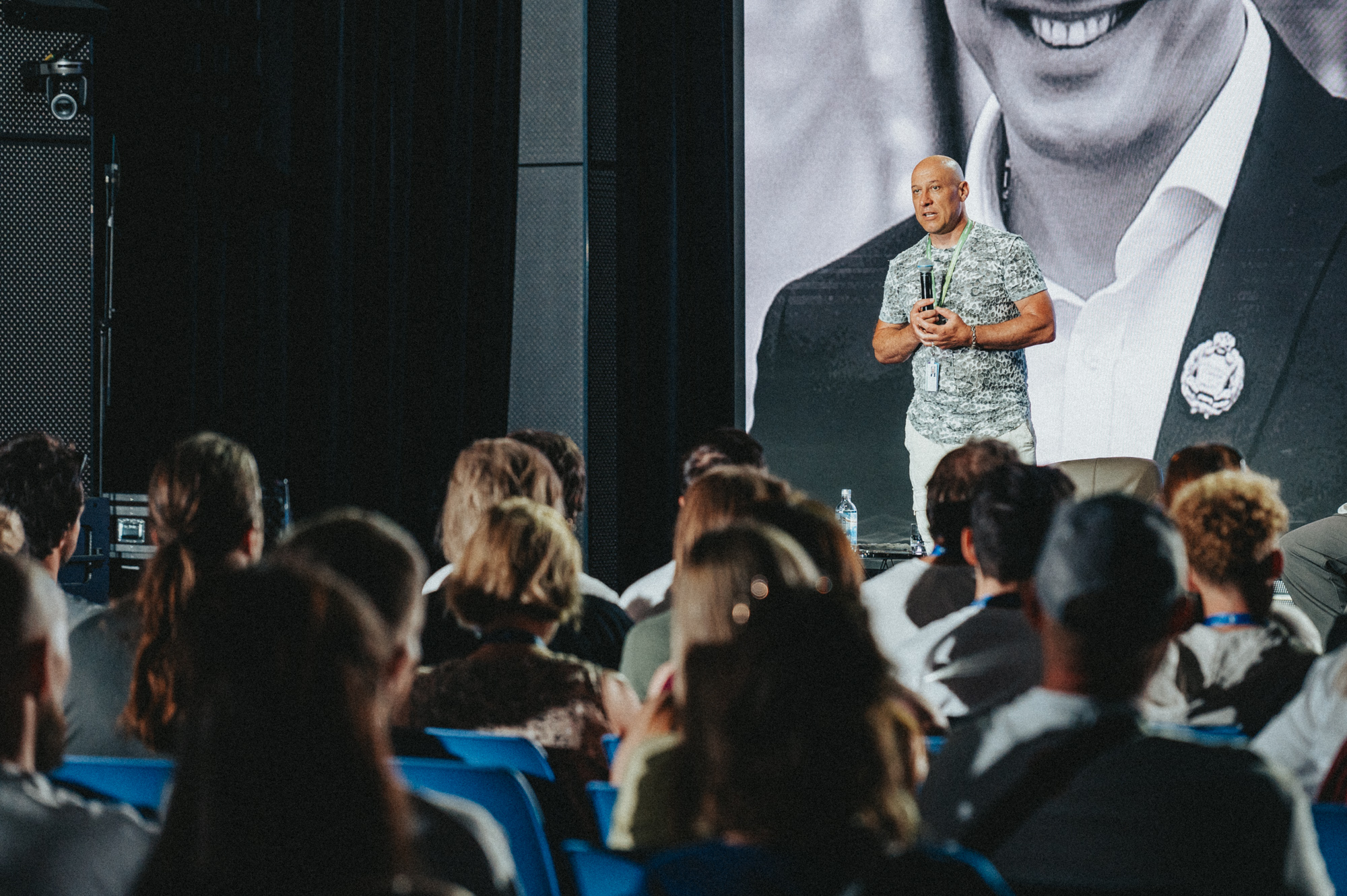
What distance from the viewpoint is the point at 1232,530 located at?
2266 mm

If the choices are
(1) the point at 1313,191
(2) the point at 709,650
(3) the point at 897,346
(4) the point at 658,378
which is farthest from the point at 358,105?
(2) the point at 709,650

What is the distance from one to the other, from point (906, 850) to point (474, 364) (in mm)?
4965

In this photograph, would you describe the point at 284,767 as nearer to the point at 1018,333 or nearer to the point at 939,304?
the point at 1018,333

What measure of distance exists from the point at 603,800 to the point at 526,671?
18.4 inches

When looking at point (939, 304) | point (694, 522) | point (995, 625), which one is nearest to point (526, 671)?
point (694, 522)

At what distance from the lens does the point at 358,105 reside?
5801 millimetres

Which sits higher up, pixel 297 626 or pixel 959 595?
pixel 297 626

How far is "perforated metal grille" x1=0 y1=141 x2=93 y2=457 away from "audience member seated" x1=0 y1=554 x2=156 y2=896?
171 inches

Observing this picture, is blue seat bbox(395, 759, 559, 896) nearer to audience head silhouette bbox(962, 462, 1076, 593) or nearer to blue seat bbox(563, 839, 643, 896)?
blue seat bbox(563, 839, 643, 896)

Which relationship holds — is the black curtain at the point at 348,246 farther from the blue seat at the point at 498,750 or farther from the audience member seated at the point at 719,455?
the blue seat at the point at 498,750

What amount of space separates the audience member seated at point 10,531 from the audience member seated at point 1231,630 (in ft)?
7.45

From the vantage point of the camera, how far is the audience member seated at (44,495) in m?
2.99

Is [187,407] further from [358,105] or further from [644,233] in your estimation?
[644,233]

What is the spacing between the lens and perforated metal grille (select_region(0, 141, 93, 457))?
5.37 meters
